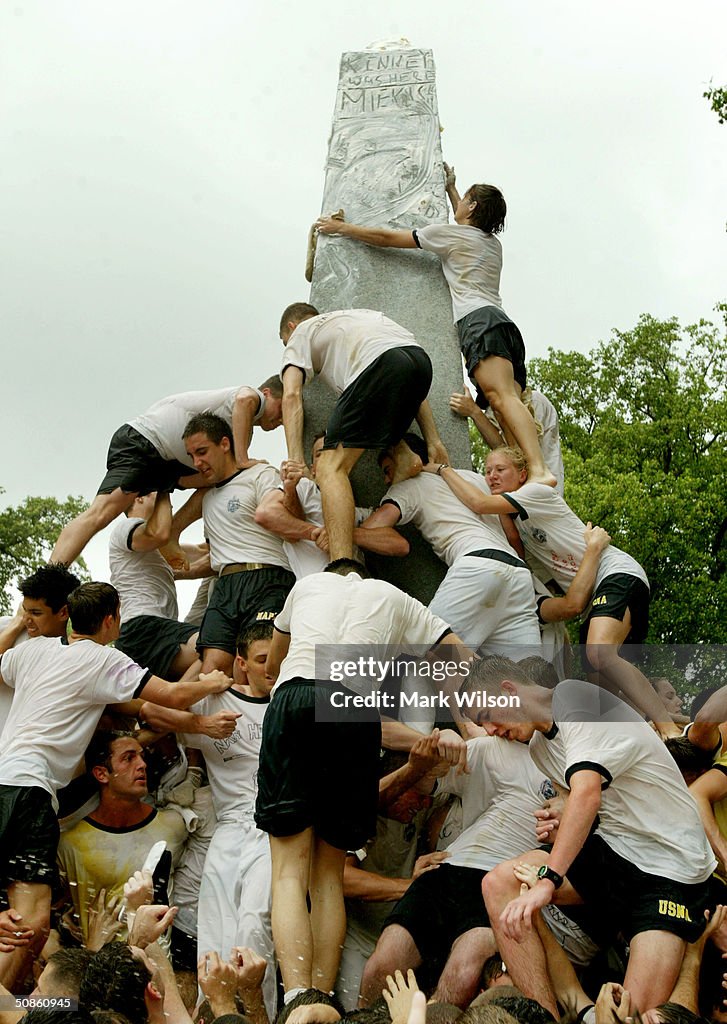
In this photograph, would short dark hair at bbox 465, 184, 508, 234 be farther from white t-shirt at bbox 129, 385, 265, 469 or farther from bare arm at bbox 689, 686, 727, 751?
bare arm at bbox 689, 686, 727, 751

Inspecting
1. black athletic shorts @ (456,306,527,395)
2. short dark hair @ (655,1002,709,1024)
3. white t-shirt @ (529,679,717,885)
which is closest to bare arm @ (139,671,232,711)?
white t-shirt @ (529,679,717,885)

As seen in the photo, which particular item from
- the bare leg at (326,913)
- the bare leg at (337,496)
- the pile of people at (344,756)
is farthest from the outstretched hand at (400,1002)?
the bare leg at (337,496)

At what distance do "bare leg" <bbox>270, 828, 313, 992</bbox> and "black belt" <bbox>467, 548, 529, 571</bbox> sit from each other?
2.42 m

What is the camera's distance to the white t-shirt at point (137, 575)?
799 centimetres

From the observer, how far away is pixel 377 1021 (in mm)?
3969

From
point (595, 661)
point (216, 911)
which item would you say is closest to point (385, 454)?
point (595, 661)

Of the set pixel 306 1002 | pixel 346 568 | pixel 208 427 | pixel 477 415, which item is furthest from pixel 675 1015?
pixel 477 415

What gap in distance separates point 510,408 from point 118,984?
16.8ft

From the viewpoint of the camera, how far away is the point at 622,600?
7.51 m

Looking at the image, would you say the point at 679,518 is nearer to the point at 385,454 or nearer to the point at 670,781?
the point at 385,454

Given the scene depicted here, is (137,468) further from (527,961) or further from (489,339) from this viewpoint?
(527,961)

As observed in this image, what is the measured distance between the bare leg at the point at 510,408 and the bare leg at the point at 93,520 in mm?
2480

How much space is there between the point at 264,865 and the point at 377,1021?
1.91m

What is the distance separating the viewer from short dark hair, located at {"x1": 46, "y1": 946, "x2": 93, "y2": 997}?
449 centimetres
